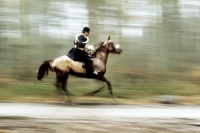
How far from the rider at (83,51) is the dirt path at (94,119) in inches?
47.4

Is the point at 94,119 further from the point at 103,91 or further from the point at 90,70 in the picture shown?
the point at 103,91

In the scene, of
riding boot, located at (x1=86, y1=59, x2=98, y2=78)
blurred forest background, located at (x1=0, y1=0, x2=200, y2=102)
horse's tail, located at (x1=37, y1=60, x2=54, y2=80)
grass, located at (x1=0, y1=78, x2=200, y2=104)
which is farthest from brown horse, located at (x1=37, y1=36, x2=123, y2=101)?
blurred forest background, located at (x1=0, y1=0, x2=200, y2=102)

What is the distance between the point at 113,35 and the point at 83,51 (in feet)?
21.1

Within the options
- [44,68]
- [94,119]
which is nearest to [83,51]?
[44,68]

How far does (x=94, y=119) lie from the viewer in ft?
28.4

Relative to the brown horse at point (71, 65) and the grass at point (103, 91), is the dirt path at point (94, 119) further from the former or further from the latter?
the grass at point (103, 91)

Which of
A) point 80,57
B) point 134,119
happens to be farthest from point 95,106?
point 134,119

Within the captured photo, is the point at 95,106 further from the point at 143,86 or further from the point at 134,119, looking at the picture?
the point at 143,86

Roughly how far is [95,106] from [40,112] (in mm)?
2222

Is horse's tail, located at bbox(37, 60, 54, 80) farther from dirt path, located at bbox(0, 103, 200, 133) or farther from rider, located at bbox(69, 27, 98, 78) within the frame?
dirt path, located at bbox(0, 103, 200, 133)

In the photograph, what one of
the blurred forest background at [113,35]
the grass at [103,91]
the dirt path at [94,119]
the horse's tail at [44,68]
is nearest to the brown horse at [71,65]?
the horse's tail at [44,68]

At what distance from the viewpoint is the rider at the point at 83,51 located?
35.8ft

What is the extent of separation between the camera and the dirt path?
7.72 meters

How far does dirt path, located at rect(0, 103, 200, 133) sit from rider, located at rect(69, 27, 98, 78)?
120 centimetres
